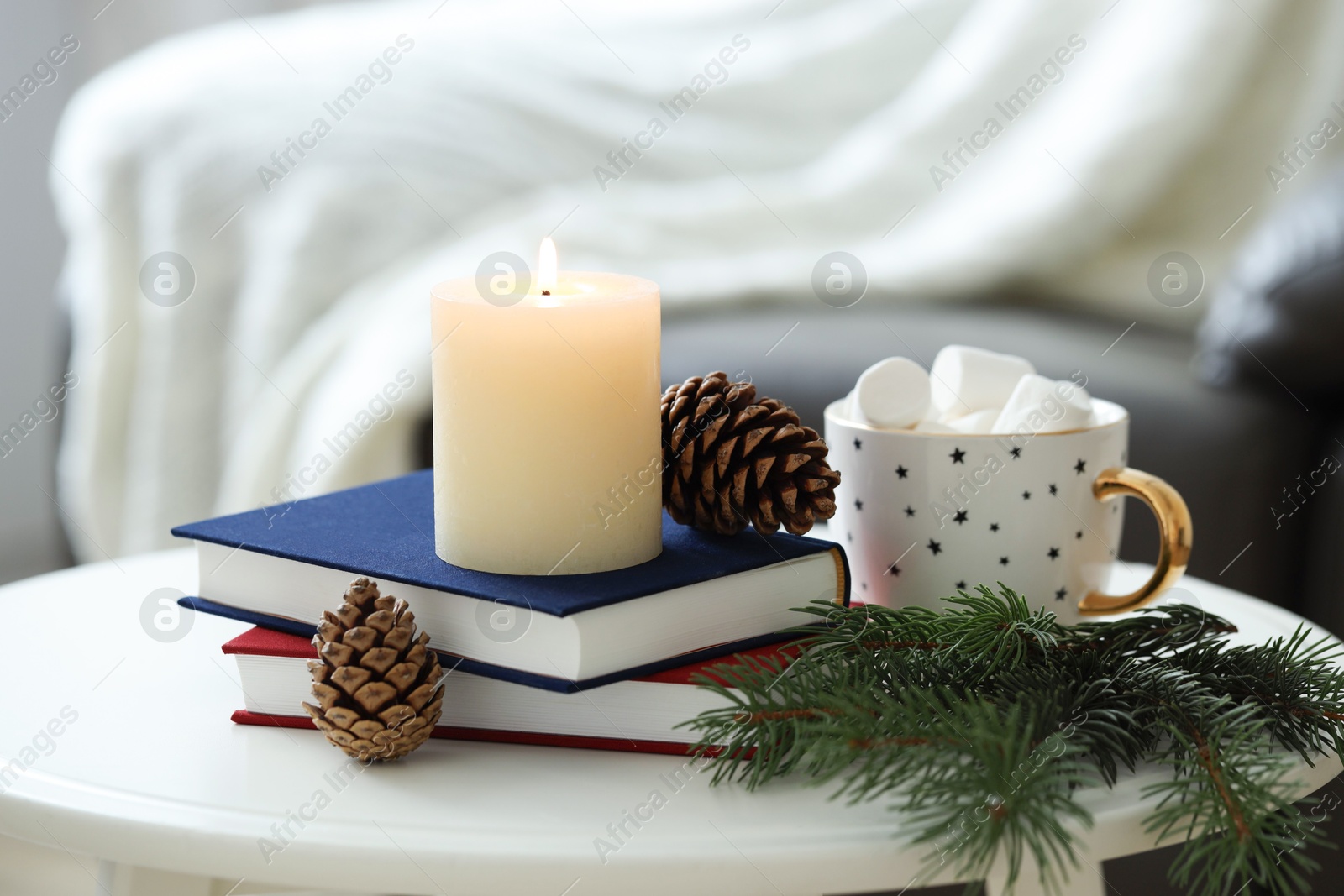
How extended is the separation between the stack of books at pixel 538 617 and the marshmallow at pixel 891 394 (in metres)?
0.10

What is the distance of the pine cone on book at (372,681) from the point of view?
439mm

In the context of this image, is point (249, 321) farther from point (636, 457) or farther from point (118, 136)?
point (636, 457)

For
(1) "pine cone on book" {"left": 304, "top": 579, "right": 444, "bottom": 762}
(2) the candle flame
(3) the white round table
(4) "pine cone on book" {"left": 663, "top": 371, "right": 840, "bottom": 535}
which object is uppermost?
(2) the candle flame

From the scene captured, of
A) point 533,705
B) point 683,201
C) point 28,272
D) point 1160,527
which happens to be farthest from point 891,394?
point 28,272

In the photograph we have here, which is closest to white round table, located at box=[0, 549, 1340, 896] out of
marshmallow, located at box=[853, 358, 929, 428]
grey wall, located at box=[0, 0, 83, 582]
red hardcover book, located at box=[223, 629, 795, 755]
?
red hardcover book, located at box=[223, 629, 795, 755]

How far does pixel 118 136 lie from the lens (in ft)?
5.20

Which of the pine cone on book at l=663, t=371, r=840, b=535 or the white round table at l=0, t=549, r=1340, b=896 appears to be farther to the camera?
the pine cone on book at l=663, t=371, r=840, b=535

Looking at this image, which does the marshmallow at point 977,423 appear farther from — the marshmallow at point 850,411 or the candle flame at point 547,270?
the candle flame at point 547,270

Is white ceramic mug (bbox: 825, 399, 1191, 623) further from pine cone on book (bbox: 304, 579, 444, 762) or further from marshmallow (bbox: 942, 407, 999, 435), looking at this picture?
pine cone on book (bbox: 304, 579, 444, 762)

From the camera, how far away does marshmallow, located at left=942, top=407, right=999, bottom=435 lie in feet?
2.07

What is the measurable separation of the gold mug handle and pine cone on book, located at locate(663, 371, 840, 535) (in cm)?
16

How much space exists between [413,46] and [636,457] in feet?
4.82

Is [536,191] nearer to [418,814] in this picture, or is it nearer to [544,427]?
[544,427]

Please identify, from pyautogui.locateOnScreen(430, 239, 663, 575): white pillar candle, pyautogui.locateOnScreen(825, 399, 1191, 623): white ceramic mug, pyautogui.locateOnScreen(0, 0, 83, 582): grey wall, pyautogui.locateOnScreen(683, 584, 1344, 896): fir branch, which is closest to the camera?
pyautogui.locateOnScreen(683, 584, 1344, 896): fir branch
